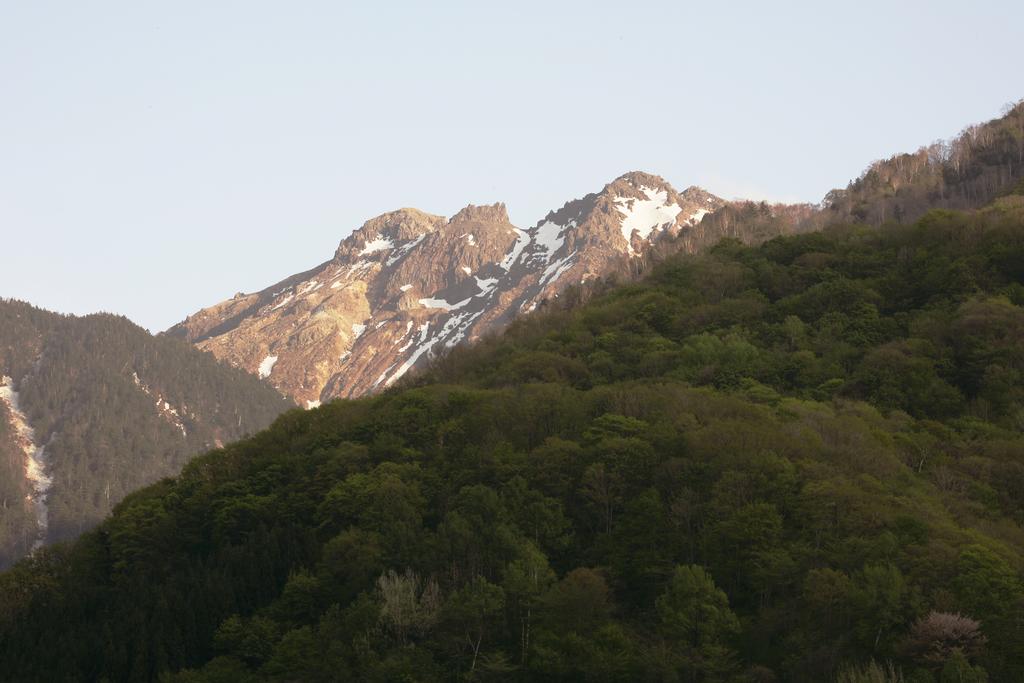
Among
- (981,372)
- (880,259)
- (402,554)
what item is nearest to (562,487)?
(402,554)

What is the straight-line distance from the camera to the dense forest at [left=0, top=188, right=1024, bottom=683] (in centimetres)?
5662

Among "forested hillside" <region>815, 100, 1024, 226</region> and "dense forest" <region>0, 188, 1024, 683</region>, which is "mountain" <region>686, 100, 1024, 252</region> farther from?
"dense forest" <region>0, 188, 1024, 683</region>

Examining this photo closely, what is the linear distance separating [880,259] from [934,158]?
60287mm

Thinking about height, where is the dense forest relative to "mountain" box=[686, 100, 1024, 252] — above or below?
below

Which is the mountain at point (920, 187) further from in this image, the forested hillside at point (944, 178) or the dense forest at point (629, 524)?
the dense forest at point (629, 524)

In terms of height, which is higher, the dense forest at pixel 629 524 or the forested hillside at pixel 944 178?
the forested hillside at pixel 944 178

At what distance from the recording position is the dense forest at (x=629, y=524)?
2229 inches

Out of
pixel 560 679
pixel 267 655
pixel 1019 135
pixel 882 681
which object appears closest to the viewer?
pixel 882 681

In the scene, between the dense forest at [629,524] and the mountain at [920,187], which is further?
the mountain at [920,187]

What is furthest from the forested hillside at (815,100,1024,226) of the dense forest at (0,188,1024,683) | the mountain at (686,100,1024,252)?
the dense forest at (0,188,1024,683)

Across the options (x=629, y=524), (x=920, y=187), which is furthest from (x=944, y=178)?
(x=629, y=524)

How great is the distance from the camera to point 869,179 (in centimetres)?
16062

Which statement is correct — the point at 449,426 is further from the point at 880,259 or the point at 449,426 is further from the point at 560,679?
the point at 880,259

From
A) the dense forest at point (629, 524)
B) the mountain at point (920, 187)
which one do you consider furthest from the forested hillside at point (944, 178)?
the dense forest at point (629, 524)
